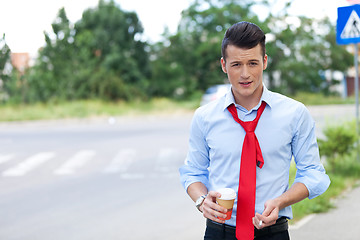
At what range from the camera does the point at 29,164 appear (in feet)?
37.2

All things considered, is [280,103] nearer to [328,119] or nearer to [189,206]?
[189,206]

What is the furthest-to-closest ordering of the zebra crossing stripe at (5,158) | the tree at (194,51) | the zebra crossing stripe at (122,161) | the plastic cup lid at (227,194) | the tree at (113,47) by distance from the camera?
the tree at (113,47)
the tree at (194,51)
the zebra crossing stripe at (5,158)
the zebra crossing stripe at (122,161)
the plastic cup lid at (227,194)

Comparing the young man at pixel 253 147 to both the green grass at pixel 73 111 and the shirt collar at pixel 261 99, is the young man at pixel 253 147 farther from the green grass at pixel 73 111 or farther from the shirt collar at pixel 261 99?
the green grass at pixel 73 111

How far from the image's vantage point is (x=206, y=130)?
95.7 inches

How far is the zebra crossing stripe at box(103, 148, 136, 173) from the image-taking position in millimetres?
10438

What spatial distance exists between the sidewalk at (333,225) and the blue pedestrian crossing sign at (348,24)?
8.69ft

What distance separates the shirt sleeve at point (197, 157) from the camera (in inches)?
97.1

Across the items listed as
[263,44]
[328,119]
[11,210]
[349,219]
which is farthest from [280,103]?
[328,119]

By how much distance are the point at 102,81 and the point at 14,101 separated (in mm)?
6488

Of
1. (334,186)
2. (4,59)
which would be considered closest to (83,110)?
(4,59)

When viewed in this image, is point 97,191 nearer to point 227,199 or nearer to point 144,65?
point 227,199

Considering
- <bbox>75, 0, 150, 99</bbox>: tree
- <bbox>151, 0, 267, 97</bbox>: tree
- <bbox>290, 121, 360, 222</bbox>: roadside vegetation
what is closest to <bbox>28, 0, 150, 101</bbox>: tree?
<bbox>75, 0, 150, 99</bbox>: tree

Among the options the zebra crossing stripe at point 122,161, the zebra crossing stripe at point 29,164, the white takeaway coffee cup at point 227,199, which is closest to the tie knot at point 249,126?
the white takeaway coffee cup at point 227,199

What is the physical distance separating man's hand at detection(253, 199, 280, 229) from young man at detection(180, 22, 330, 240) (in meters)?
0.02
